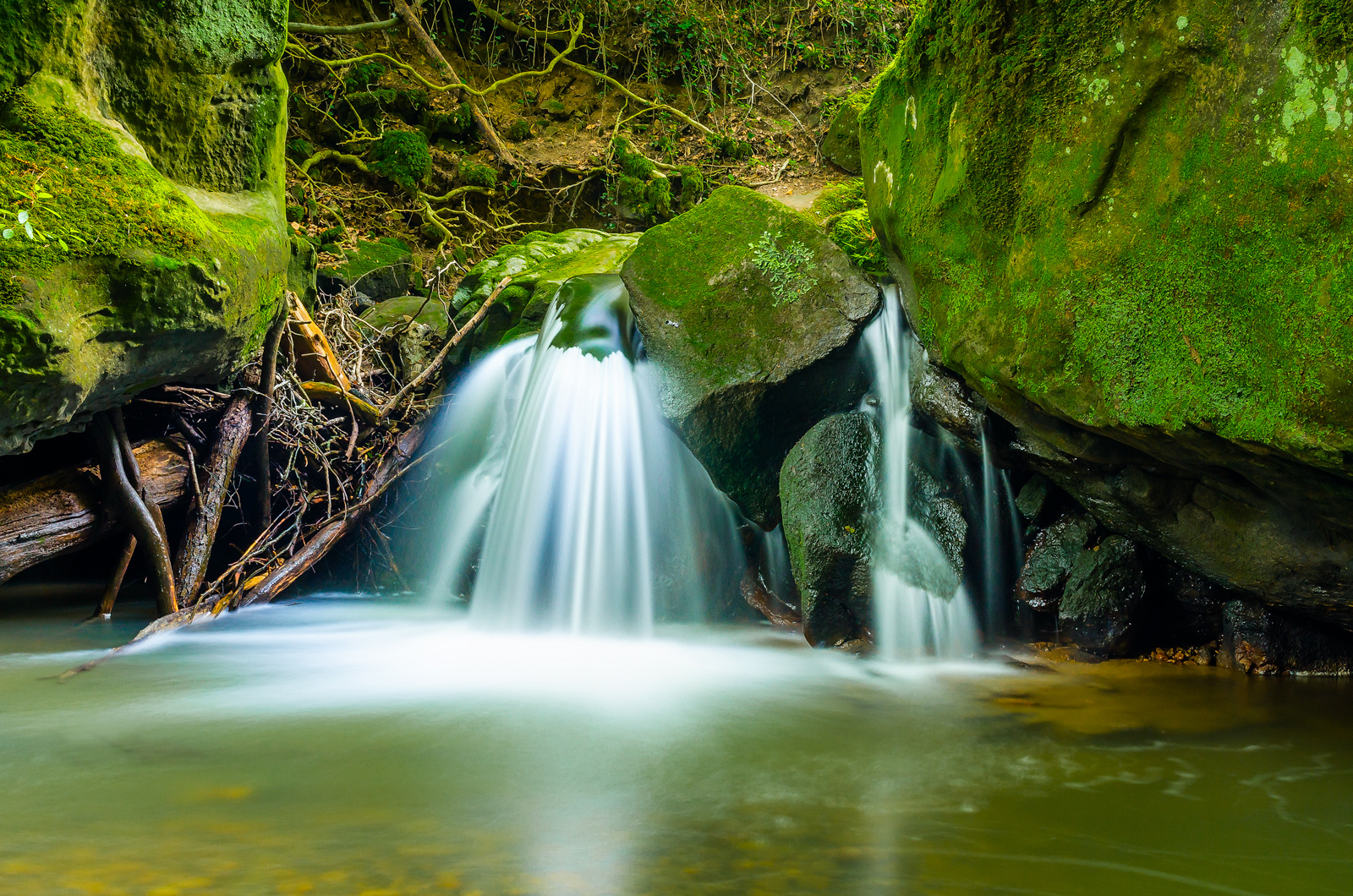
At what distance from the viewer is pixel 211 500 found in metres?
5.74

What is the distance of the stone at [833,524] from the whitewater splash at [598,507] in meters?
1.29

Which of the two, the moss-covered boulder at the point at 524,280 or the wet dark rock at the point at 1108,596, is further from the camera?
the moss-covered boulder at the point at 524,280

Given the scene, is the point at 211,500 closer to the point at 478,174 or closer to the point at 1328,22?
the point at 1328,22

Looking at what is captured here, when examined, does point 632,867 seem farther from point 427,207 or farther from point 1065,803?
point 427,207

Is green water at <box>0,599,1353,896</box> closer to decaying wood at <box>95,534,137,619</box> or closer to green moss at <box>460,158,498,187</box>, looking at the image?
decaying wood at <box>95,534,137,619</box>

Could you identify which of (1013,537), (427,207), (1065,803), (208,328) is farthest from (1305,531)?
(427,207)

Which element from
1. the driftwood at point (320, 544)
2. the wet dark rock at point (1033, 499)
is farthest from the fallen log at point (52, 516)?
the wet dark rock at point (1033, 499)

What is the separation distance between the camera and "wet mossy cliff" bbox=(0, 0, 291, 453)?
346cm

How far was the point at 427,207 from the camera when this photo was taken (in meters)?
11.4

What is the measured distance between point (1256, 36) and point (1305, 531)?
214 cm

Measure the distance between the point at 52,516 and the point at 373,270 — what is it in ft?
17.5

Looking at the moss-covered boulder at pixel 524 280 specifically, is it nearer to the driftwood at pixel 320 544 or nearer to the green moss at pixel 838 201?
the driftwood at pixel 320 544

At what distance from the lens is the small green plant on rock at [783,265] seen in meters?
5.57

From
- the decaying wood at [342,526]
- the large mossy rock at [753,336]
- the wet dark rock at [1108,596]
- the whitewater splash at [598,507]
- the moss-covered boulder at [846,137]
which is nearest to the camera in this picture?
the wet dark rock at [1108,596]
